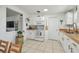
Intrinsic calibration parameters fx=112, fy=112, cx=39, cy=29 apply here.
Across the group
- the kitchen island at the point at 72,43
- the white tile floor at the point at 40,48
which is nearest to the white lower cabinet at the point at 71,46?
the kitchen island at the point at 72,43

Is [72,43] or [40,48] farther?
[40,48]

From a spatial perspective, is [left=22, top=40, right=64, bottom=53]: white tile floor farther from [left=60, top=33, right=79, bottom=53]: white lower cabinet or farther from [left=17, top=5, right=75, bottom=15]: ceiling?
[left=17, top=5, right=75, bottom=15]: ceiling

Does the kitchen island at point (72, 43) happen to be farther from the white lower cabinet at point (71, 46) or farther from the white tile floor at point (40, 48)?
the white tile floor at point (40, 48)

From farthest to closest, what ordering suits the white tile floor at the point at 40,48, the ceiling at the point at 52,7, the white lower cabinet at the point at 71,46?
the white tile floor at the point at 40,48 < the ceiling at the point at 52,7 < the white lower cabinet at the point at 71,46

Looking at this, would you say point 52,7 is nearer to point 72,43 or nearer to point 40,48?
point 72,43

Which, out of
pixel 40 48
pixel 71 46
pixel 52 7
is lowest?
pixel 40 48

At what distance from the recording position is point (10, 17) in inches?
99.5

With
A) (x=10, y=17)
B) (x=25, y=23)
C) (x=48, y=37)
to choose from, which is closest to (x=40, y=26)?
(x=48, y=37)

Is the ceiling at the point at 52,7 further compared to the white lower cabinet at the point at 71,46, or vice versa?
the ceiling at the point at 52,7

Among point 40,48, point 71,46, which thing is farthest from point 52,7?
point 40,48

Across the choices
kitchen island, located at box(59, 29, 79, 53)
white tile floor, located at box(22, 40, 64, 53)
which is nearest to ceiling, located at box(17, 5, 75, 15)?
kitchen island, located at box(59, 29, 79, 53)

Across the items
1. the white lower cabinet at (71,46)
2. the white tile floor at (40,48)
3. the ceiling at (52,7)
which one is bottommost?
the white tile floor at (40,48)
